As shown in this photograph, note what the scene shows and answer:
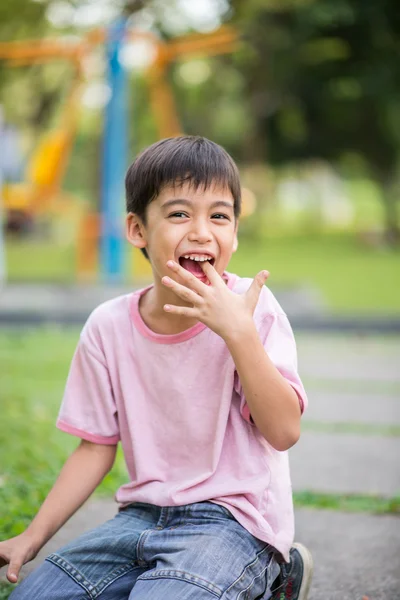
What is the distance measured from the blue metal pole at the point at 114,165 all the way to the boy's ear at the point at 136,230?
675 cm

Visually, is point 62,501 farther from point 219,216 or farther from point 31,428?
point 31,428

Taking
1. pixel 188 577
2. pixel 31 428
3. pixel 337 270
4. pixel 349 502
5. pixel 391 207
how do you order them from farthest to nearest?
pixel 391 207, pixel 337 270, pixel 31 428, pixel 349 502, pixel 188 577

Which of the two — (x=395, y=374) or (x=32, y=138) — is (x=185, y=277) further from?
(x=32, y=138)

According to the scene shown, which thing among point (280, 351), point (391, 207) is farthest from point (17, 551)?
point (391, 207)

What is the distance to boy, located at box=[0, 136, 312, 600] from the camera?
1.67m

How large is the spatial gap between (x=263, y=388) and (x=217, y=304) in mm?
188

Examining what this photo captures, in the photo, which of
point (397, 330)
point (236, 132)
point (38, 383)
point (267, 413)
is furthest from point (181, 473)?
point (236, 132)

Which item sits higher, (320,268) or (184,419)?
(320,268)

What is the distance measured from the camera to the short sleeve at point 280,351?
5.66 ft

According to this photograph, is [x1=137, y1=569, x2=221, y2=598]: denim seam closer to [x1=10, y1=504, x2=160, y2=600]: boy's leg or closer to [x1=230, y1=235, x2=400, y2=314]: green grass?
[x1=10, y1=504, x2=160, y2=600]: boy's leg

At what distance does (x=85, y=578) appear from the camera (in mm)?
1718

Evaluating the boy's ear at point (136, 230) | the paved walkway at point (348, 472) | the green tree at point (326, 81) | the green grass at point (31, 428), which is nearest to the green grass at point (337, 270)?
the paved walkway at point (348, 472)

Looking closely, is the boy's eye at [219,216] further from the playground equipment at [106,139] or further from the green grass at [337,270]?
the playground equipment at [106,139]

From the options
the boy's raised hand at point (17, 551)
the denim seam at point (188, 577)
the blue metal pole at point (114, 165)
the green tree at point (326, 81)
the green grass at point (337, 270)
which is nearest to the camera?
the denim seam at point (188, 577)
